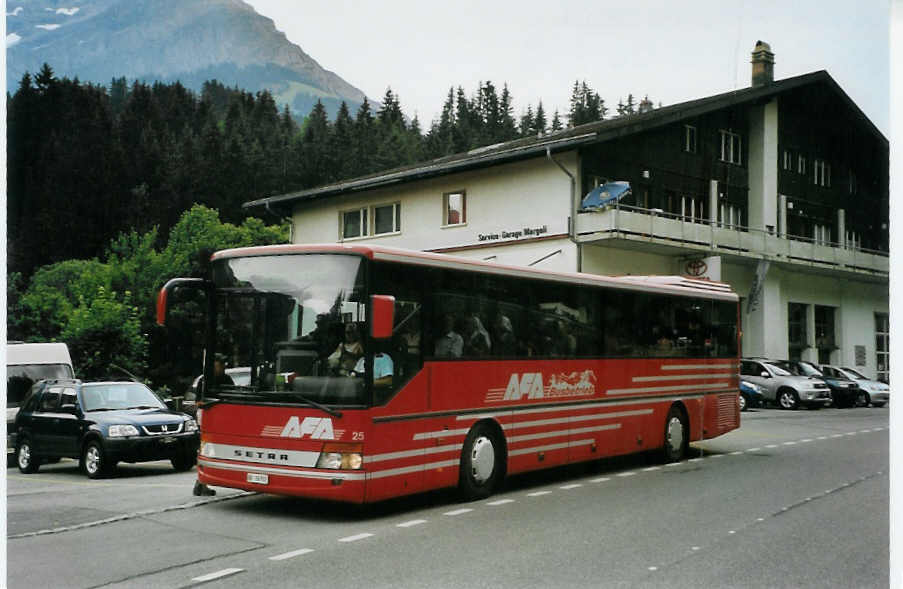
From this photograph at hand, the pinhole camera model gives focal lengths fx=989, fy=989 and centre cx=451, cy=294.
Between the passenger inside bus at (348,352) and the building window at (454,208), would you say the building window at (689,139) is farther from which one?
the passenger inside bus at (348,352)

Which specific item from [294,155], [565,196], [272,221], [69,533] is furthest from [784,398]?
[272,221]

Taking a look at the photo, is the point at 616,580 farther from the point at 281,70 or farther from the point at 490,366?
the point at 281,70

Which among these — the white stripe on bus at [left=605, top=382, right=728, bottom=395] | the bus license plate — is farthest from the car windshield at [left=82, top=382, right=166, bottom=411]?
the white stripe on bus at [left=605, top=382, right=728, bottom=395]

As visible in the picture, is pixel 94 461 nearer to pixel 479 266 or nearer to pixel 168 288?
pixel 168 288

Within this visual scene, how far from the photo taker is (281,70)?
12594mm

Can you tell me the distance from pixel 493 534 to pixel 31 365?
566 inches

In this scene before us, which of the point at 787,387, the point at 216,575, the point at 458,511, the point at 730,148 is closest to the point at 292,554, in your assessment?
the point at 216,575

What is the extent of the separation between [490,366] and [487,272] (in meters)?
1.11

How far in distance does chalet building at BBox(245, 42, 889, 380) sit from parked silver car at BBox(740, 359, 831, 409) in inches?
38.9

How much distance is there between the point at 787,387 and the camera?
31344mm

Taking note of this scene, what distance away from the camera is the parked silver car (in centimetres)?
3105

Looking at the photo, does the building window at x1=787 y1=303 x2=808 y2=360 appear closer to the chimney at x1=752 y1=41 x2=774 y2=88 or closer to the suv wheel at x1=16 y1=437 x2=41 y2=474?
the chimney at x1=752 y1=41 x2=774 y2=88

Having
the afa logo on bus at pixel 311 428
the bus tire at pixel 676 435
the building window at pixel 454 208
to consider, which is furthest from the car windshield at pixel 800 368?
the afa logo on bus at pixel 311 428

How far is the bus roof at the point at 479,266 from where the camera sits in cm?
999
